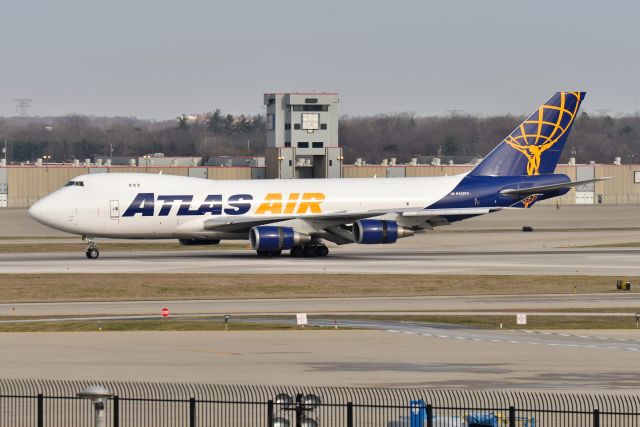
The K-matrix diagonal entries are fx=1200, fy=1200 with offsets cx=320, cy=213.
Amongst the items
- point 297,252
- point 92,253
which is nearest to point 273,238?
point 297,252

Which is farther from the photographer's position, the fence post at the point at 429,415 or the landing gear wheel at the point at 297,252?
the landing gear wheel at the point at 297,252

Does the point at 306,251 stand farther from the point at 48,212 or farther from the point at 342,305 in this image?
the point at 342,305

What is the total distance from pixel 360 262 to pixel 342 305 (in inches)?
751

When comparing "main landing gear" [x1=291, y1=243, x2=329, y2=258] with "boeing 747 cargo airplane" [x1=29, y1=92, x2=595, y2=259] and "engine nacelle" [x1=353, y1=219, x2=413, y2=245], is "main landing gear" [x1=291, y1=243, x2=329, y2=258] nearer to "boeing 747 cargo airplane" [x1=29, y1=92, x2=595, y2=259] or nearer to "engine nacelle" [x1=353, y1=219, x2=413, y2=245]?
"boeing 747 cargo airplane" [x1=29, y1=92, x2=595, y2=259]

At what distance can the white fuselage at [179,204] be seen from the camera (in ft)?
238

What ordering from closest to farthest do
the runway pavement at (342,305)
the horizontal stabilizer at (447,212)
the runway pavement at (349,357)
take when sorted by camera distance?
the runway pavement at (349,357), the runway pavement at (342,305), the horizontal stabilizer at (447,212)

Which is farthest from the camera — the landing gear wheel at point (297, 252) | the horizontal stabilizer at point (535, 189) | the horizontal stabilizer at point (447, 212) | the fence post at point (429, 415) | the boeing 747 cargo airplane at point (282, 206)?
the horizontal stabilizer at point (535, 189)

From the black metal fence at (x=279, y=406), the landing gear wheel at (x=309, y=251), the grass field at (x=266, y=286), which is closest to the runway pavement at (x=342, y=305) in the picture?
the grass field at (x=266, y=286)

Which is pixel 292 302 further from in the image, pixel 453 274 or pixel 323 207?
pixel 323 207

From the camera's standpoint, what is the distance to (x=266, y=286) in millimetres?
59906

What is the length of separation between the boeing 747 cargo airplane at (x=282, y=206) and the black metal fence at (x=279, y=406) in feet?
133

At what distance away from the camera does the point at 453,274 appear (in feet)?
212

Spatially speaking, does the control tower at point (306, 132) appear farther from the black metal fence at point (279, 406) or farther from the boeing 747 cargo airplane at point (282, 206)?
the black metal fence at point (279, 406)

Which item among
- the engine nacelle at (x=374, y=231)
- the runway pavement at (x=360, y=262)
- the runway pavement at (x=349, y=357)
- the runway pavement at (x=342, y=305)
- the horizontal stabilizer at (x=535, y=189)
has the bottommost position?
the runway pavement at (x=342, y=305)
